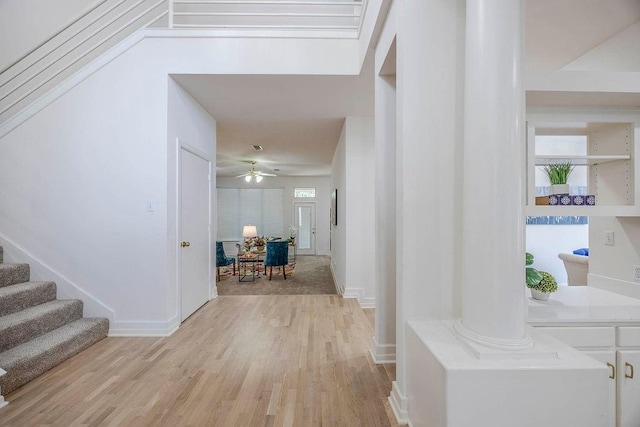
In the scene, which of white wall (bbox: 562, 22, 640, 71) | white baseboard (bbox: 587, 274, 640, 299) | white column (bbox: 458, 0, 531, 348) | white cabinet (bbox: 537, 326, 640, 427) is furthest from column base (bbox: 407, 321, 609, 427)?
white wall (bbox: 562, 22, 640, 71)

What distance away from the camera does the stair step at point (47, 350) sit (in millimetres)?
2141

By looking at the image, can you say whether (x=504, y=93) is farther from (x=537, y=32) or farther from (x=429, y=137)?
(x=537, y=32)

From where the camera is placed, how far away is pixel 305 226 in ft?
35.3

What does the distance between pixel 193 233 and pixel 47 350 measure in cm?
172

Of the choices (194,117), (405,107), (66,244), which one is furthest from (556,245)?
(66,244)

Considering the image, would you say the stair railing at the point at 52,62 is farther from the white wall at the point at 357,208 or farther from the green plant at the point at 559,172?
the green plant at the point at 559,172

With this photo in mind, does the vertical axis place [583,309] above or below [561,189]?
below

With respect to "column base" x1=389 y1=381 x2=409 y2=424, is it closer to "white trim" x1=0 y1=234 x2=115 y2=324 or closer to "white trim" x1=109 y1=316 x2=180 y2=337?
"white trim" x1=109 y1=316 x2=180 y2=337

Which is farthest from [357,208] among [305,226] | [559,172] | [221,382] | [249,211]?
[249,211]

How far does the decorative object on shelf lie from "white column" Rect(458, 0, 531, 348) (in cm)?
79

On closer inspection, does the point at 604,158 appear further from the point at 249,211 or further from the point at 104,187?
the point at 249,211

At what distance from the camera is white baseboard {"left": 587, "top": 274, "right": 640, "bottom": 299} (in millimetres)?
2223

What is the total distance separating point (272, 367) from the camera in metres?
2.47

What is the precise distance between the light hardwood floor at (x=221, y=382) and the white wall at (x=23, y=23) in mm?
3265
